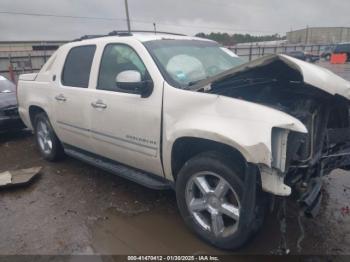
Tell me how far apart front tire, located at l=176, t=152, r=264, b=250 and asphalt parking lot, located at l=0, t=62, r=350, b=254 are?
193 millimetres

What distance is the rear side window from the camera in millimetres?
4115

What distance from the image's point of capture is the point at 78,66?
4.32m

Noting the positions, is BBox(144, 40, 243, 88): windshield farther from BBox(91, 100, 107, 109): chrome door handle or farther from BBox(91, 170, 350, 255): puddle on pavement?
BBox(91, 170, 350, 255): puddle on pavement

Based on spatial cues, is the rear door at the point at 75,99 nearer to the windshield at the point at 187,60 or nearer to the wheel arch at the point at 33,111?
the wheel arch at the point at 33,111

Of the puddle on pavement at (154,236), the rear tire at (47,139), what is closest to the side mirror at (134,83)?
the puddle on pavement at (154,236)

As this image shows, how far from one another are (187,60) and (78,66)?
64.2 inches

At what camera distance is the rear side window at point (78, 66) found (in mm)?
4115

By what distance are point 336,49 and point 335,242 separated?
111 feet

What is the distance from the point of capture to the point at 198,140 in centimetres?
295

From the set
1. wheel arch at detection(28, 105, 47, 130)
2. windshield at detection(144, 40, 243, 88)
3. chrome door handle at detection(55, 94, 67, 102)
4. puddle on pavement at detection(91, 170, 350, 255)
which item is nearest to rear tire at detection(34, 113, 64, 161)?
wheel arch at detection(28, 105, 47, 130)

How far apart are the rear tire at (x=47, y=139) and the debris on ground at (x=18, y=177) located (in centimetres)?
37

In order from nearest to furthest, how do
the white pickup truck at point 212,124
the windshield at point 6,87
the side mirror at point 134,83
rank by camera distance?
the white pickup truck at point 212,124 < the side mirror at point 134,83 < the windshield at point 6,87

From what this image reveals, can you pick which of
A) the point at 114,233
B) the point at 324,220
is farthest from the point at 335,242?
the point at 114,233

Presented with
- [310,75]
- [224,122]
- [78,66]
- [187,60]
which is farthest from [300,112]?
[78,66]
